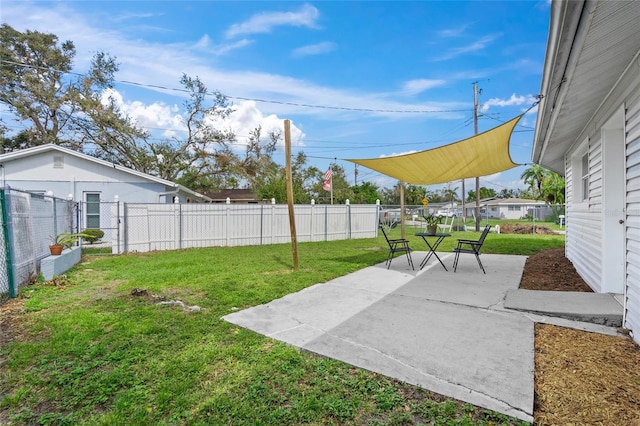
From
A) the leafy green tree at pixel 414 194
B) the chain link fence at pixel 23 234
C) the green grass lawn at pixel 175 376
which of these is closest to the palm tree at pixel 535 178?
the leafy green tree at pixel 414 194

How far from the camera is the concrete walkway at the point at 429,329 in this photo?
232cm

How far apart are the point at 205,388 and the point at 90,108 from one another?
22819mm

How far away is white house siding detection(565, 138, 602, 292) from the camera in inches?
177

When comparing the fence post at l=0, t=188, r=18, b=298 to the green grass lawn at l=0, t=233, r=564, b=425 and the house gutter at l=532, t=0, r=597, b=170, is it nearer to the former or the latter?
the green grass lawn at l=0, t=233, r=564, b=425

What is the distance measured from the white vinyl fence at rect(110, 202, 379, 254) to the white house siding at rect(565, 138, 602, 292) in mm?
8274

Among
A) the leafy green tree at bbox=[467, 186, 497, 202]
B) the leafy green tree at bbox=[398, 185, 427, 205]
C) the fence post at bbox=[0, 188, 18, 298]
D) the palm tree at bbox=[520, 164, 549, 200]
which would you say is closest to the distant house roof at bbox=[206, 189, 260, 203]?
the leafy green tree at bbox=[398, 185, 427, 205]

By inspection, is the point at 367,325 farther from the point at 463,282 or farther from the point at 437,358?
the point at 463,282

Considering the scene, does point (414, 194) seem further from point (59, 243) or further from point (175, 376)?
point (175, 376)

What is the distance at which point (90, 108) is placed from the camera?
19.6 metres

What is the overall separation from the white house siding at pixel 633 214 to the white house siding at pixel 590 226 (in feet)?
4.48

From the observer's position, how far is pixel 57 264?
233 inches

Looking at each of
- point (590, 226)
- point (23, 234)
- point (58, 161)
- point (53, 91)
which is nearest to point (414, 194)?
point (53, 91)

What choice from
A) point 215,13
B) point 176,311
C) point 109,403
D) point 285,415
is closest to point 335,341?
point 285,415

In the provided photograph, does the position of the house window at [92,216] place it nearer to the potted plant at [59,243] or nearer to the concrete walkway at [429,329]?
the potted plant at [59,243]
